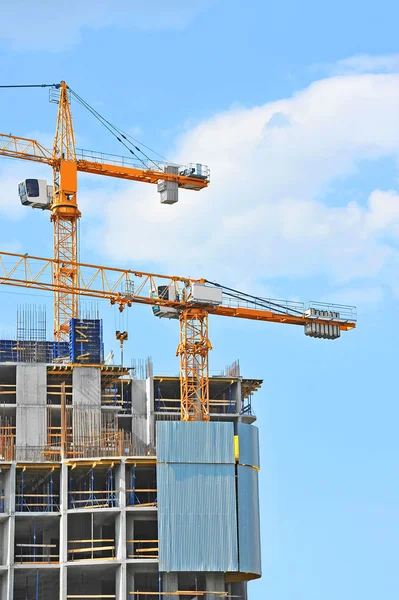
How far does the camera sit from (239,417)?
148 metres

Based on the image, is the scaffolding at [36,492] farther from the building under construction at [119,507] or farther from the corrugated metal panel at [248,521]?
the corrugated metal panel at [248,521]

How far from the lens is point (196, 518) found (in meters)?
128

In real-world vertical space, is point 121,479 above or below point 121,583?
above

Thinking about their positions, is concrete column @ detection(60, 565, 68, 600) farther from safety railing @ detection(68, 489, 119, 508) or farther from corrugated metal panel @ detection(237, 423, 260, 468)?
corrugated metal panel @ detection(237, 423, 260, 468)

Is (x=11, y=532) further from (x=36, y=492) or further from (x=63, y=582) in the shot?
(x=36, y=492)

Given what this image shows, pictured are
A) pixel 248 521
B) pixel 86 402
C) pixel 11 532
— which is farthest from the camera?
pixel 86 402

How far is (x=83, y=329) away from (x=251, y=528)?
85.9ft

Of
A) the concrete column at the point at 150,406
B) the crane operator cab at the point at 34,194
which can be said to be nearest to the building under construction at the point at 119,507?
the concrete column at the point at 150,406

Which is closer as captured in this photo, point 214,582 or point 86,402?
point 214,582

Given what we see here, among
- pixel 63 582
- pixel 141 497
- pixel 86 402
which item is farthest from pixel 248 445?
pixel 63 582

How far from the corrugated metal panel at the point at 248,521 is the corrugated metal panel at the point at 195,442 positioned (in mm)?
2226

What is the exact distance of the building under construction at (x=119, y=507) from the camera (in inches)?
4998

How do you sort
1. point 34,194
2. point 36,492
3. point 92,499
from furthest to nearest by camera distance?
point 34,194, point 36,492, point 92,499

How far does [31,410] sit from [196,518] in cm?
2072
